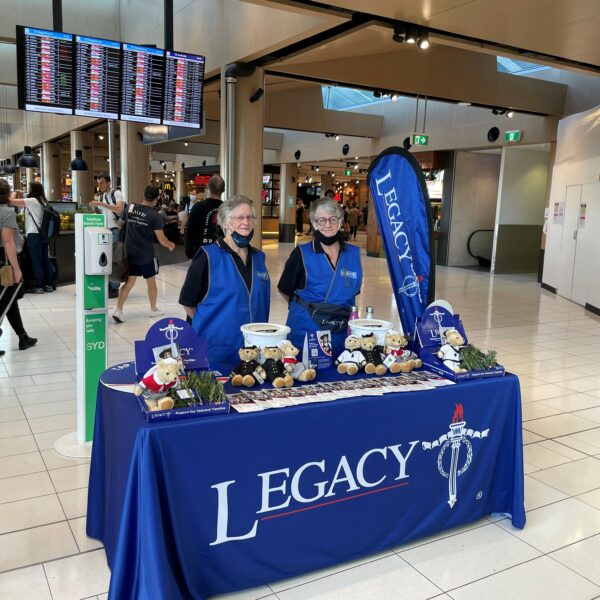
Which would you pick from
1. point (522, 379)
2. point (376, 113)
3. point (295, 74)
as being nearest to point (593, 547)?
point (522, 379)

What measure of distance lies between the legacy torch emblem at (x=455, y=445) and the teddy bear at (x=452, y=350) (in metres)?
0.18

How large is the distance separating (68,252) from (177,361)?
974cm

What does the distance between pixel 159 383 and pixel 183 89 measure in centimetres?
573

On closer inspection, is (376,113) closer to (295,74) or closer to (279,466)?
(295,74)

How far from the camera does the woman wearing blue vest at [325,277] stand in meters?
3.21

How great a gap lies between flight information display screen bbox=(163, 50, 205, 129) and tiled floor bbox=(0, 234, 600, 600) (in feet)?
9.05

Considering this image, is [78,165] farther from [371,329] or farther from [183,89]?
[371,329]

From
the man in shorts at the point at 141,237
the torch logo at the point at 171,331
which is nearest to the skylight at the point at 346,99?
the man in shorts at the point at 141,237

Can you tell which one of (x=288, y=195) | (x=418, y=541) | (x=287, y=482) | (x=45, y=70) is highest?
(x=45, y=70)

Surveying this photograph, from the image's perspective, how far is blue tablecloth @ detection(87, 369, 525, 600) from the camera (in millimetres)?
1993

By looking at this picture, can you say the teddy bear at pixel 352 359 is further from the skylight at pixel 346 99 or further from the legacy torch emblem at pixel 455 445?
the skylight at pixel 346 99

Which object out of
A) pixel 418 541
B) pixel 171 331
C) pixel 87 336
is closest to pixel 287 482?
pixel 171 331

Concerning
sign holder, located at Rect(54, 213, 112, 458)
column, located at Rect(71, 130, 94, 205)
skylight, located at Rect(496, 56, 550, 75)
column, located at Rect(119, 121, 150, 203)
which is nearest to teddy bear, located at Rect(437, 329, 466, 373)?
sign holder, located at Rect(54, 213, 112, 458)

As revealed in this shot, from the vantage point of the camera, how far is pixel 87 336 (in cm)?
356
